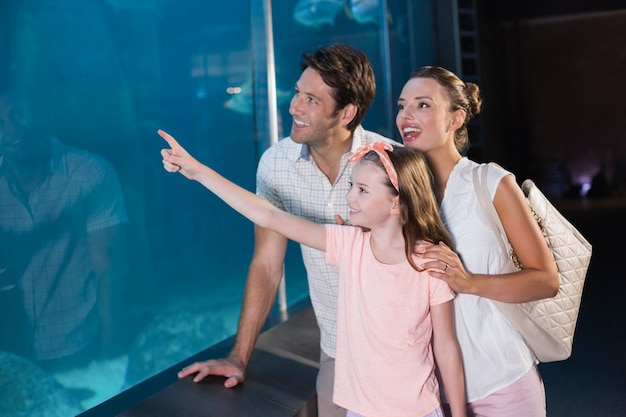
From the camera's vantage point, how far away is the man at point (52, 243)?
259 cm

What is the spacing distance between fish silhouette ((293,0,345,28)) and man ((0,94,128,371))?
8.35 ft

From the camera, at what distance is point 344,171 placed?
2.62 metres

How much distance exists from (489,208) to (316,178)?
860 mm

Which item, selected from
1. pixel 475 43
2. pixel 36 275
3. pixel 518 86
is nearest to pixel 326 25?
pixel 36 275

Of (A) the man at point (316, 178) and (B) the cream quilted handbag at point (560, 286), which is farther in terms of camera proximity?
(A) the man at point (316, 178)

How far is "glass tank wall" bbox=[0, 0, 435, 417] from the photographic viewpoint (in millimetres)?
2654

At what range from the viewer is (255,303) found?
8.92 ft

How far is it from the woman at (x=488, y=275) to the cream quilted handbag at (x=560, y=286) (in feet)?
0.09

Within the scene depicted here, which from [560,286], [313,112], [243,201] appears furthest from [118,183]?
[560,286]

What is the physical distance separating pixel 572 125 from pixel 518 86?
1.33 m

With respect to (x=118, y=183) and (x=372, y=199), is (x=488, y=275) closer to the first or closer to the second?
(x=372, y=199)

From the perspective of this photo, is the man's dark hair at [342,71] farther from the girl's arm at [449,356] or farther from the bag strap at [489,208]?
the girl's arm at [449,356]

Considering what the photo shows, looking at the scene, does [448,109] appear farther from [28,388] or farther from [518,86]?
[518,86]

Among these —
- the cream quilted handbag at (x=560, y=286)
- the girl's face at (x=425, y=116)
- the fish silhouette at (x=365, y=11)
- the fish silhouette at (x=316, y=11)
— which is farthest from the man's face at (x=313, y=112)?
the fish silhouette at (x=365, y=11)
